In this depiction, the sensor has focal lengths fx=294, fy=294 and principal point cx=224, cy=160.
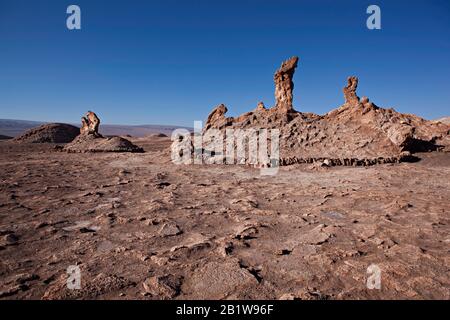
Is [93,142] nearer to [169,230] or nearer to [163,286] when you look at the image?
[169,230]

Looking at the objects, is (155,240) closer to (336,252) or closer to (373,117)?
(336,252)

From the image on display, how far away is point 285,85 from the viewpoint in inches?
570

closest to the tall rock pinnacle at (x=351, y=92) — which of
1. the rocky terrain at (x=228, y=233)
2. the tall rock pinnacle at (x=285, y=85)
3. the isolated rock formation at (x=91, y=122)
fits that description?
the tall rock pinnacle at (x=285, y=85)

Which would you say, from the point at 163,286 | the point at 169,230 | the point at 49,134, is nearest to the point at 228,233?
the point at 169,230

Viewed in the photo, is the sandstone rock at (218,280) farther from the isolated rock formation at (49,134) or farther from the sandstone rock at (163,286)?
the isolated rock formation at (49,134)

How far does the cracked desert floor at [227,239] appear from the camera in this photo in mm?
3012

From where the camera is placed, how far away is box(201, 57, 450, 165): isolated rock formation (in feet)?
37.8

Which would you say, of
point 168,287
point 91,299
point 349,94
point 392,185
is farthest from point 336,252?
point 349,94

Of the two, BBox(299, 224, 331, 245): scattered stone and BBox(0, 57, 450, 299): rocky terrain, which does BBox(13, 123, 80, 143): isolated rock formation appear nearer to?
BBox(0, 57, 450, 299): rocky terrain

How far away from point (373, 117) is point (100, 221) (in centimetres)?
1243

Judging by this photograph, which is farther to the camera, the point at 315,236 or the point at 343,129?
the point at 343,129

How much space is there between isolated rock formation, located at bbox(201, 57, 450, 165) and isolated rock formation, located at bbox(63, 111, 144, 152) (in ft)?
23.2

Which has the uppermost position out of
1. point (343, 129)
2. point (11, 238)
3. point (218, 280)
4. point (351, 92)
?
point (351, 92)

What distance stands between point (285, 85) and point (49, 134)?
26085mm
